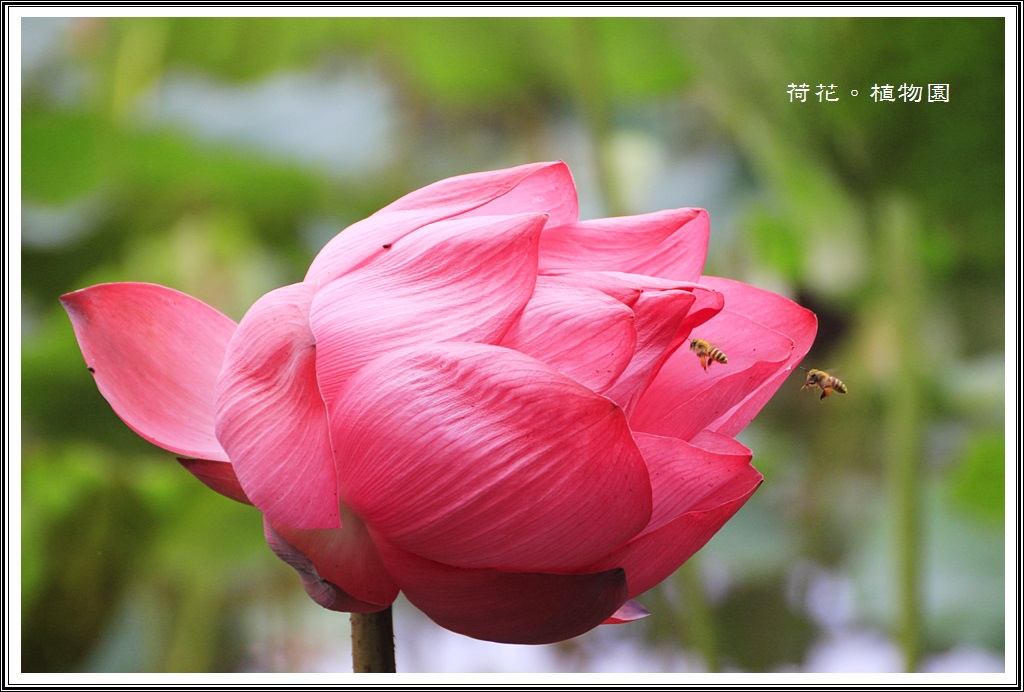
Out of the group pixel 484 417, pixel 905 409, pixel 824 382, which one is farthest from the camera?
pixel 905 409

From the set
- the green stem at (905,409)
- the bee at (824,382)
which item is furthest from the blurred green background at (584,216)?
the bee at (824,382)

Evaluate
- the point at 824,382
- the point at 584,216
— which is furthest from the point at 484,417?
the point at 584,216

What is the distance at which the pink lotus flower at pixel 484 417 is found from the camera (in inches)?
6.9

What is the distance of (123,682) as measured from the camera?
43cm

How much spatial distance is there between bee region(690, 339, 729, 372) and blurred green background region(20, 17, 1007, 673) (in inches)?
16.1

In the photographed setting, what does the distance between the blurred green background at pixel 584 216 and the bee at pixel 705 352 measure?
0.41 metres

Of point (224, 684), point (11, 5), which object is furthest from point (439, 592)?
point (11, 5)

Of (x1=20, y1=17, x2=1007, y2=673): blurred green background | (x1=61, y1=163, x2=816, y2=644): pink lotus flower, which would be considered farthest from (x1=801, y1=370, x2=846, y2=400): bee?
(x1=20, y1=17, x2=1007, y2=673): blurred green background

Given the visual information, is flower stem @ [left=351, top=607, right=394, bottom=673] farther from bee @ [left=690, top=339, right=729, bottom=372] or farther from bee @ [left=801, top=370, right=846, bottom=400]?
bee @ [left=801, top=370, right=846, bottom=400]

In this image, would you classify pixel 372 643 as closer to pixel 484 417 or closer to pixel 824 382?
pixel 484 417

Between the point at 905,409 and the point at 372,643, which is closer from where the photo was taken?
the point at 372,643

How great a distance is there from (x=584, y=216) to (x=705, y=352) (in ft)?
1.49

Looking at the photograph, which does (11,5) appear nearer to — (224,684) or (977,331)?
(224,684)

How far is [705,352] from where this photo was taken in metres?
0.21
